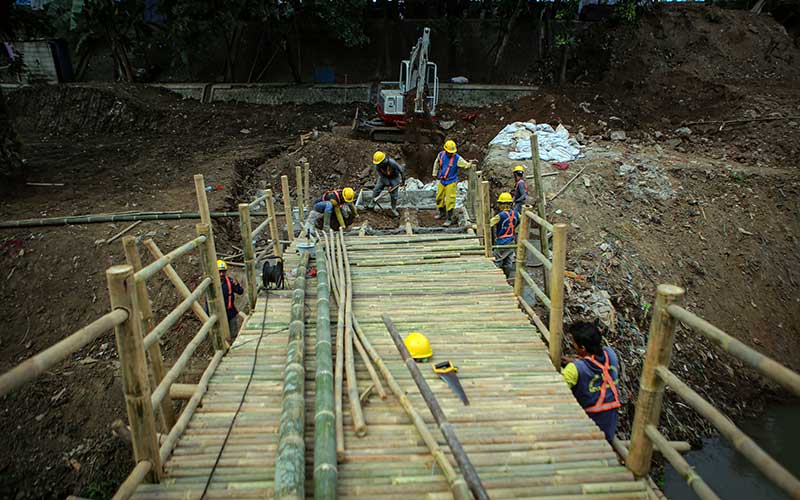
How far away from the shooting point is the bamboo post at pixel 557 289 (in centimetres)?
346

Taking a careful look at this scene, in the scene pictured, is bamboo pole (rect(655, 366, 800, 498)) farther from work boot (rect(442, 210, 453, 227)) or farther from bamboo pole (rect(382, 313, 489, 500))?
work boot (rect(442, 210, 453, 227))

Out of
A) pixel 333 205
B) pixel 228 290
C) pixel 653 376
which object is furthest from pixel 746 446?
pixel 333 205

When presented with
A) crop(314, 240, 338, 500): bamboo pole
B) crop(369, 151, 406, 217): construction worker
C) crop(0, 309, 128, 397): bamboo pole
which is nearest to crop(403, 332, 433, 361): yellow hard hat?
crop(314, 240, 338, 500): bamboo pole

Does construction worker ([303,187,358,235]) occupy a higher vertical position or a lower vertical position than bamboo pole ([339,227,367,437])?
higher

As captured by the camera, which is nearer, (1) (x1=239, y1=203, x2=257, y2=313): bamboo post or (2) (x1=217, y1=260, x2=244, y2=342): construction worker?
(1) (x1=239, y1=203, x2=257, y2=313): bamboo post

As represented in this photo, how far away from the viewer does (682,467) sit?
2.34 metres

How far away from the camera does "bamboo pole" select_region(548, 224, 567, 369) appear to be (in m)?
3.46

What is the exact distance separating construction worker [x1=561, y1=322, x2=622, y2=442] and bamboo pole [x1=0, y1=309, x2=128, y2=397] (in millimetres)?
2905

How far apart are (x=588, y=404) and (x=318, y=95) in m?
19.2

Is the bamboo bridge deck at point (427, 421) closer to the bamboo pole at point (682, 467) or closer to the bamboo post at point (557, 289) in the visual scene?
the bamboo post at point (557, 289)

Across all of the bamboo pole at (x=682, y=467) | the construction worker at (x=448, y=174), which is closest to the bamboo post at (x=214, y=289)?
the bamboo pole at (x=682, y=467)

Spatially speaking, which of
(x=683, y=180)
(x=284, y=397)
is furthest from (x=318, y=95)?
(x=284, y=397)

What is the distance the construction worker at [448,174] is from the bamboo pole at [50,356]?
22.6ft

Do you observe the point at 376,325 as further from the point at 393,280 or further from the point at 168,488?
the point at 168,488
